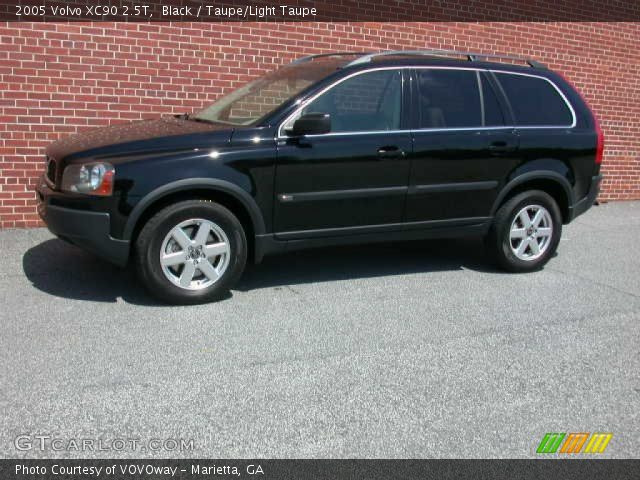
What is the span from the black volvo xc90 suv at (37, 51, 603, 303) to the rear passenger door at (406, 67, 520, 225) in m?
0.01

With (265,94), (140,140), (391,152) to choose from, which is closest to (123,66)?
(265,94)

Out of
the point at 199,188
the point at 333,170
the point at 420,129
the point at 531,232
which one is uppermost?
the point at 420,129

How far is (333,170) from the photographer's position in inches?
210

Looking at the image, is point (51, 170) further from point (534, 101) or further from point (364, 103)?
point (534, 101)

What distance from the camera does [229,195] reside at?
515cm

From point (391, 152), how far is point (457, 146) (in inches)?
25.7

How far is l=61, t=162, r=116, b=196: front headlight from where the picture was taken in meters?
4.74

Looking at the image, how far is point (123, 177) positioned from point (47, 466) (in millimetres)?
2317

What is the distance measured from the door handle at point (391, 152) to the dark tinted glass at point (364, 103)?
0.18 meters

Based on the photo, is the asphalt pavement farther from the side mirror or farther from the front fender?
the side mirror

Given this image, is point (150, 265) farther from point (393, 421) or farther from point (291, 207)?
point (393, 421)

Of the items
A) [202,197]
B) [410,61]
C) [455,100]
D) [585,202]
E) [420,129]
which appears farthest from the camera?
[585,202]

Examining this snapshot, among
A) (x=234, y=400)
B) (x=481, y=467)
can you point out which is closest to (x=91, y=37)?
(x=234, y=400)

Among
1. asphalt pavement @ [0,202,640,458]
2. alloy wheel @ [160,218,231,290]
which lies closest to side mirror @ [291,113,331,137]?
alloy wheel @ [160,218,231,290]
